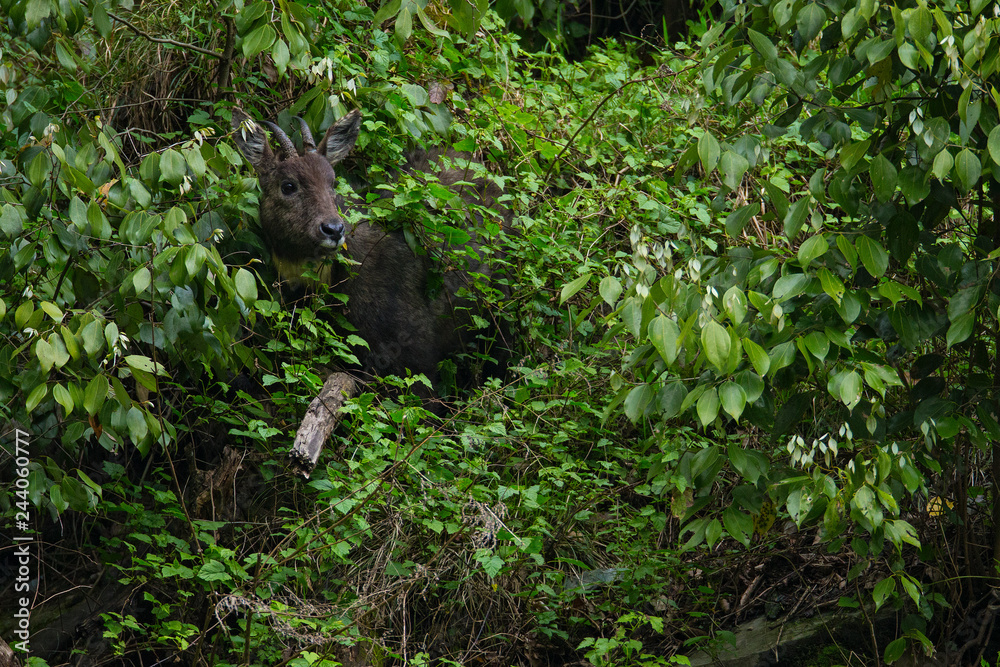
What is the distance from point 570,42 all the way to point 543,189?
3.67m

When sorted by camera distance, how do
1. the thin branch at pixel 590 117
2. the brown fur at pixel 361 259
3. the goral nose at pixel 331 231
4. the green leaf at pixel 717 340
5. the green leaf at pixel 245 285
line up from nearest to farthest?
the green leaf at pixel 717 340 → the green leaf at pixel 245 285 → the goral nose at pixel 331 231 → the brown fur at pixel 361 259 → the thin branch at pixel 590 117

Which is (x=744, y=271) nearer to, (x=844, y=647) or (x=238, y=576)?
(x=844, y=647)

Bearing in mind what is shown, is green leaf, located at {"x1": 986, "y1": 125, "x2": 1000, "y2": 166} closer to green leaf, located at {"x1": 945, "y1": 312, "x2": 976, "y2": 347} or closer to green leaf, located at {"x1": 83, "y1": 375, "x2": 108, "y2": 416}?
green leaf, located at {"x1": 945, "y1": 312, "x2": 976, "y2": 347}

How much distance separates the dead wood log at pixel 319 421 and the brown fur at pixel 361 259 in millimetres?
668

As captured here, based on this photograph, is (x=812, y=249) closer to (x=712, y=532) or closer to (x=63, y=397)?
(x=712, y=532)

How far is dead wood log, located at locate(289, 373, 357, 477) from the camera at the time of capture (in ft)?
14.5

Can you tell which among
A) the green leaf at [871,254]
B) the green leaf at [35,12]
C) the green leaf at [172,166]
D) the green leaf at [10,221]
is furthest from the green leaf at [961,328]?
the green leaf at [10,221]

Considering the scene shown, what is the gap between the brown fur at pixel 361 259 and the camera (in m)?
5.59

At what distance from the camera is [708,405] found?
9.25ft

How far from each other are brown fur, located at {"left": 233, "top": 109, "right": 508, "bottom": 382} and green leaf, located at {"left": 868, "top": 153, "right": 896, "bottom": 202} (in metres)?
2.88

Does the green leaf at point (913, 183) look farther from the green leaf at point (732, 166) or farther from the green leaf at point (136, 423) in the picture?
the green leaf at point (136, 423)

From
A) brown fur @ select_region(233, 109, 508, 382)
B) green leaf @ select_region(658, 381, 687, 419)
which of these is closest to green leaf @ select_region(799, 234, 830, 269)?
green leaf @ select_region(658, 381, 687, 419)

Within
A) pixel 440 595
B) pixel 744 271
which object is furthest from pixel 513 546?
pixel 744 271

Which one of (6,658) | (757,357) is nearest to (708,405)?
(757,357)
